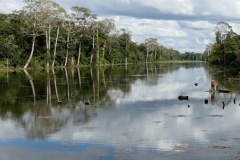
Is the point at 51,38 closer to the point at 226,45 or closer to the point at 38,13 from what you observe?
the point at 38,13

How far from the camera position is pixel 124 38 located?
148 meters

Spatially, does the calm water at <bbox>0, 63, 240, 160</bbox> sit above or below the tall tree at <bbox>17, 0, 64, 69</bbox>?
below

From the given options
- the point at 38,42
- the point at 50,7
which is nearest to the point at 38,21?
the point at 50,7

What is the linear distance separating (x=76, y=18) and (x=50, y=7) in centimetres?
1912

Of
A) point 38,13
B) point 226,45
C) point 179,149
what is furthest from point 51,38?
point 179,149

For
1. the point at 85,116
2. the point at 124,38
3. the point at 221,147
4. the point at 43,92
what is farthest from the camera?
the point at 124,38

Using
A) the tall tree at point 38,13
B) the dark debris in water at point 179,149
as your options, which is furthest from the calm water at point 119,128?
the tall tree at point 38,13

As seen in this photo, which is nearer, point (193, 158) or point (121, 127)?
point (193, 158)

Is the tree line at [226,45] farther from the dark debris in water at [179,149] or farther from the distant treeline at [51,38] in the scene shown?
the dark debris in water at [179,149]

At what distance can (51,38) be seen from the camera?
8912 cm

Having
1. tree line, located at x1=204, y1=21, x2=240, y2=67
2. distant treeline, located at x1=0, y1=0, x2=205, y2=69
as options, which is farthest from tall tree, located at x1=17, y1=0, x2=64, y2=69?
tree line, located at x1=204, y1=21, x2=240, y2=67

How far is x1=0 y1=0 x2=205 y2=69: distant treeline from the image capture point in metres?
78.9

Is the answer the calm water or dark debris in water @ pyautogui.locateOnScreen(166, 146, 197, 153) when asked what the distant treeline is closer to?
the calm water

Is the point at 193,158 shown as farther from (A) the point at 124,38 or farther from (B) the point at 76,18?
(A) the point at 124,38
